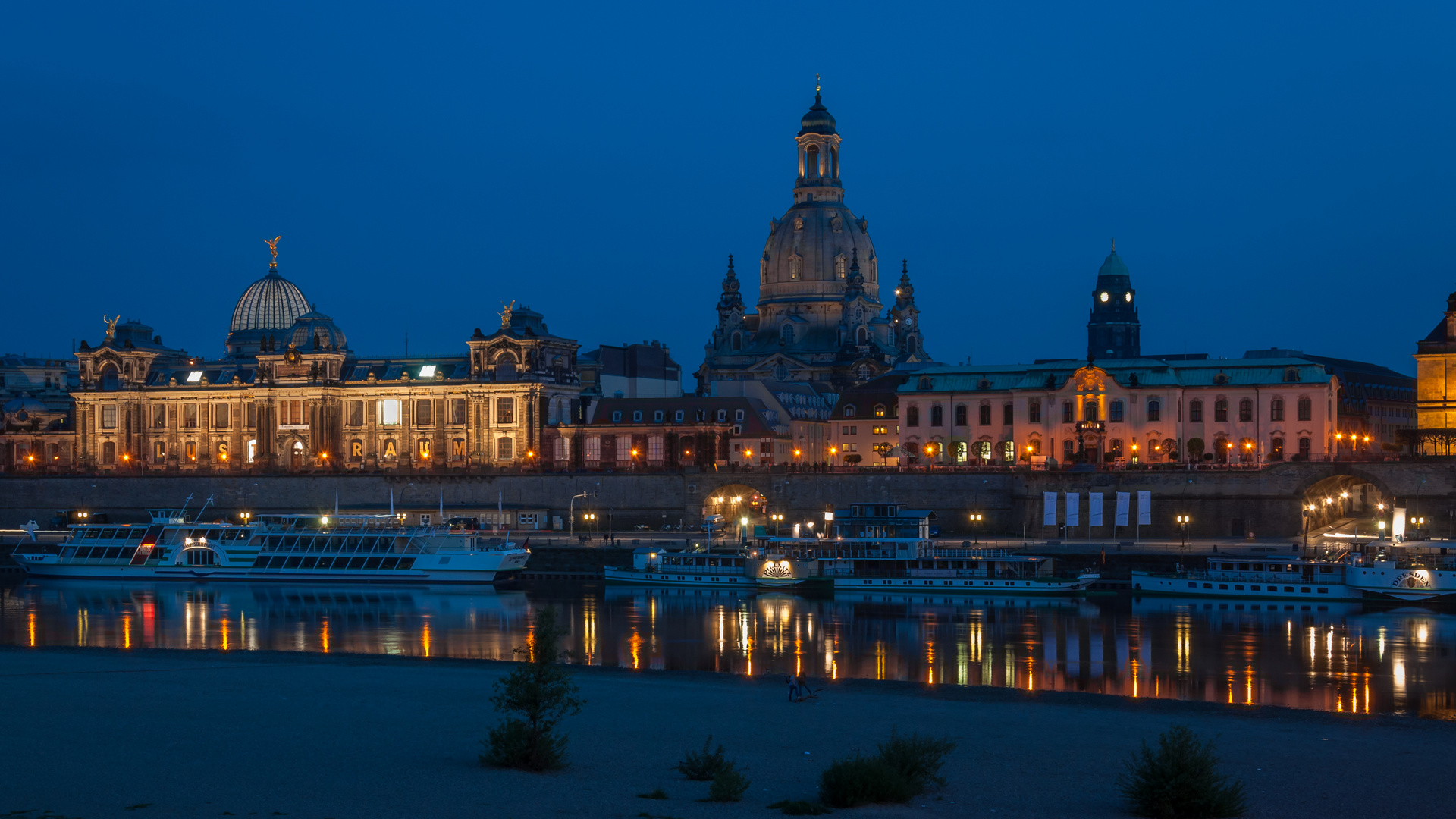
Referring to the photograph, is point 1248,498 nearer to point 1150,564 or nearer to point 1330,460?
point 1330,460

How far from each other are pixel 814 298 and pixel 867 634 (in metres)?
104

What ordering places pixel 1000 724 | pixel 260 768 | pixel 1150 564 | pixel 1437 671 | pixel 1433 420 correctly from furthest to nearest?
pixel 1433 420 → pixel 1150 564 → pixel 1437 671 → pixel 1000 724 → pixel 260 768

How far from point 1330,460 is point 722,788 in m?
74.1

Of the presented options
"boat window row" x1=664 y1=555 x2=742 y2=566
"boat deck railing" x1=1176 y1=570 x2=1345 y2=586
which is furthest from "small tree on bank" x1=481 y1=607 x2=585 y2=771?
"boat deck railing" x1=1176 y1=570 x2=1345 y2=586

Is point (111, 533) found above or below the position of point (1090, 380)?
below

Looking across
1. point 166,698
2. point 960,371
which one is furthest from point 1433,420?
point 166,698

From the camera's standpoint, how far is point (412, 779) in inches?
1122

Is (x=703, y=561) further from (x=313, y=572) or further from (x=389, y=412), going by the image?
(x=389, y=412)

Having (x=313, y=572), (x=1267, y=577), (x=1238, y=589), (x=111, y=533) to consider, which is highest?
(x=111, y=533)

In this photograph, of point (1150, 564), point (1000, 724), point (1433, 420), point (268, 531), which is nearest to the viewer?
point (1000, 724)

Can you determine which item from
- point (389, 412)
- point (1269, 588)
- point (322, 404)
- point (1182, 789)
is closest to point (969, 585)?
point (1269, 588)

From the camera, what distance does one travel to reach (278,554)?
291ft

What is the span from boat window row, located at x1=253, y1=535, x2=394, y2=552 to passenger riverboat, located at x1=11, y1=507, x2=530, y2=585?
4 centimetres

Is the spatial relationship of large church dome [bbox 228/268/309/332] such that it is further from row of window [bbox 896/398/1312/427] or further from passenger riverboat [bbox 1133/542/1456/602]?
passenger riverboat [bbox 1133/542/1456/602]
